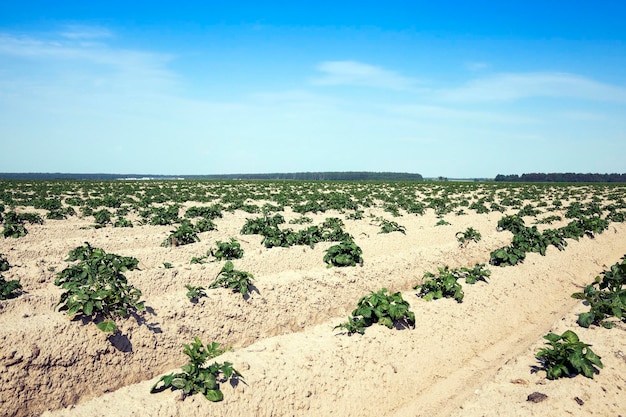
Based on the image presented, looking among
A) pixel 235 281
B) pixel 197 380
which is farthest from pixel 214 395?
pixel 235 281

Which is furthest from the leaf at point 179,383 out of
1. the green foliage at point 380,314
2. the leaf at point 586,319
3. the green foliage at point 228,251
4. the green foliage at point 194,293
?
the leaf at point 586,319

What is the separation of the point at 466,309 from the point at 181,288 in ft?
21.3

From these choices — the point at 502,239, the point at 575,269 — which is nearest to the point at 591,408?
the point at 575,269

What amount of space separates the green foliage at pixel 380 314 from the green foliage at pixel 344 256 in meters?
2.36

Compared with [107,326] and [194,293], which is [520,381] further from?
[107,326]

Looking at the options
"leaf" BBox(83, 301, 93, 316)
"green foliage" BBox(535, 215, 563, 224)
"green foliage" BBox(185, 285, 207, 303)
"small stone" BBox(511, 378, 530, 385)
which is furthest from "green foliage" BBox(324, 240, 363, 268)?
"green foliage" BBox(535, 215, 563, 224)

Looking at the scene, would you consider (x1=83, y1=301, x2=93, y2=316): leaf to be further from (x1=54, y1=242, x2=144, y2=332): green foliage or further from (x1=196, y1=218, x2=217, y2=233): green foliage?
(x1=196, y1=218, x2=217, y2=233): green foliage

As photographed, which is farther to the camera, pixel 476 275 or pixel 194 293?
pixel 476 275

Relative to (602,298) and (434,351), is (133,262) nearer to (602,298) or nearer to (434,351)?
(434,351)

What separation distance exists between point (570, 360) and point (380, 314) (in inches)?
119

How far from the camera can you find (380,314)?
7.27 meters

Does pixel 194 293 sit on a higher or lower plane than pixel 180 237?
lower

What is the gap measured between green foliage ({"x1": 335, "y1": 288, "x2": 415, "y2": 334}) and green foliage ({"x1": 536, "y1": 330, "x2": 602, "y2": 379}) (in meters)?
2.37

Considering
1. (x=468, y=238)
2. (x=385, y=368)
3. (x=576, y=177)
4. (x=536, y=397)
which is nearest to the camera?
(x=536, y=397)
